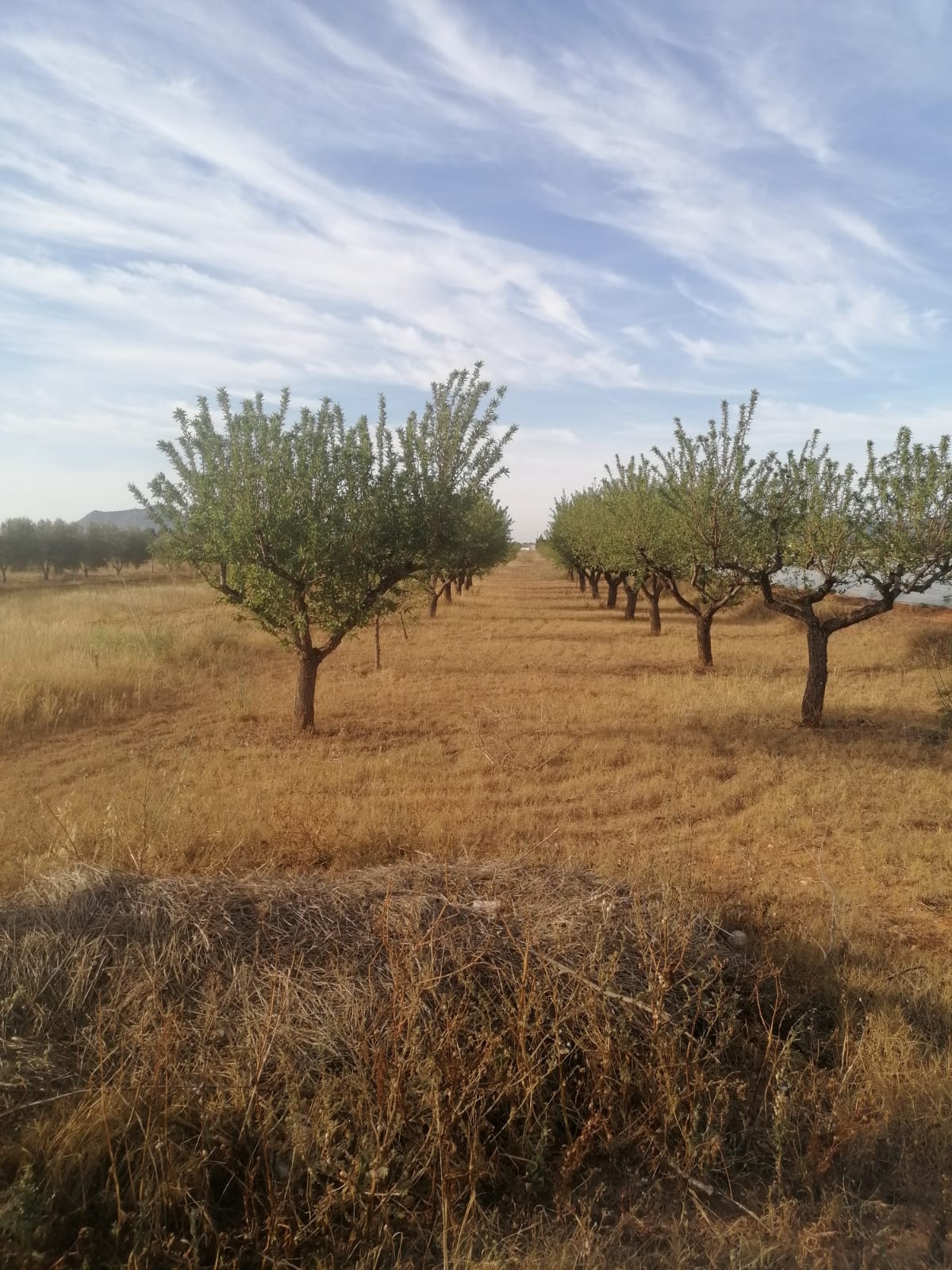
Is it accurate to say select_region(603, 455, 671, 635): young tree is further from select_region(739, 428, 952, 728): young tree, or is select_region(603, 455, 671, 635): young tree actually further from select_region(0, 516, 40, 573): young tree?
select_region(0, 516, 40, 573): young tree

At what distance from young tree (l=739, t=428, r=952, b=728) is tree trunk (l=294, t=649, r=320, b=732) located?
8.42 m

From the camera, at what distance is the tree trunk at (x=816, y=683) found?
12.8 metres

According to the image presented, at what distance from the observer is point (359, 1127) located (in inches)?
117

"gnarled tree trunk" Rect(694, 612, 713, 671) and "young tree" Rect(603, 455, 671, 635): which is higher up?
"young tree" Rect(603, 455, 671, 635)

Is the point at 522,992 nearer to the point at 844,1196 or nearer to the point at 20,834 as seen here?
the point at 844,1196

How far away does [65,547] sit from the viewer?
182 feet

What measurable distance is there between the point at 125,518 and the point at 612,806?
150 metres

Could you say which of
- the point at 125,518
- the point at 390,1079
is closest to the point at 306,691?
the point at 390,1079

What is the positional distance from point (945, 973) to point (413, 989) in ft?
11.9

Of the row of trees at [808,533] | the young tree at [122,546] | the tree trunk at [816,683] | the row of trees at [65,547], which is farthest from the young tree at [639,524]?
the young tree at [122,546]

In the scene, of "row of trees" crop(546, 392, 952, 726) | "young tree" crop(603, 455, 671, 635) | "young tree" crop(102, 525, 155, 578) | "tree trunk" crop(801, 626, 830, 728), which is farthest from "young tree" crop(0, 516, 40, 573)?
"tree trunk" crop(801, 626, 830, 728)

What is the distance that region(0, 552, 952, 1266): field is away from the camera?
9.81ft

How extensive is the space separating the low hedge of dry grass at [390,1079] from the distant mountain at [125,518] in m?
9.47

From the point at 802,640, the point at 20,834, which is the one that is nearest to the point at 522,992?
the point at 20,834
